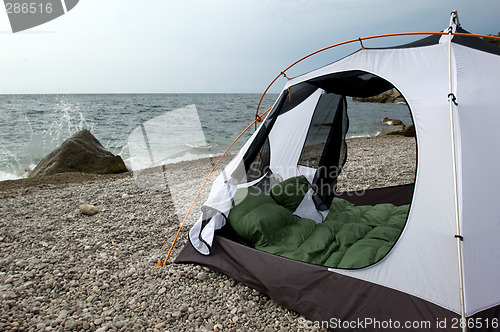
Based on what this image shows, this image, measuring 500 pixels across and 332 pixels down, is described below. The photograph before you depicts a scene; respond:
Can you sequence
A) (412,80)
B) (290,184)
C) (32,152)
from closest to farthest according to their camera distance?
(412,80) → (290,184) → (32,152)

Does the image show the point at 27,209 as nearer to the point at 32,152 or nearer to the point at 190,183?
the point at 190,183

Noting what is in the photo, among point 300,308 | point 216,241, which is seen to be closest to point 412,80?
point 300,308

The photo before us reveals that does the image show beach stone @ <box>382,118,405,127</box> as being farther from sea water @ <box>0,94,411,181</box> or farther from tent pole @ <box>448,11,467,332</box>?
tent pole @ <box>448,11,467,332</box>

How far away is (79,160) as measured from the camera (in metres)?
8.96

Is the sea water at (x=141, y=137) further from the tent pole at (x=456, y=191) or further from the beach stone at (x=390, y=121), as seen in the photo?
the tent pole at (x=456, y=191)

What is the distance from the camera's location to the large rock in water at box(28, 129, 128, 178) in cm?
862

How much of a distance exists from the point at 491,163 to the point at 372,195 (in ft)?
8.95

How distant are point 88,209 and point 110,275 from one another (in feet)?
7.09

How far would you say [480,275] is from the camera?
2172 millimetres

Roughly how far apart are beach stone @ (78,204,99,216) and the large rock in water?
411 centimetres

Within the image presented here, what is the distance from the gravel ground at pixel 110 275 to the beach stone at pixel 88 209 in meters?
0.09

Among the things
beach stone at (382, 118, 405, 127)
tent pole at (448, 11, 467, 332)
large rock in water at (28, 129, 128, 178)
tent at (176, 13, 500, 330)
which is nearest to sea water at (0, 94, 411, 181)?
beach stone at (382, 118, 405, 127)

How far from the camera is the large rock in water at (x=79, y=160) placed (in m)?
8.62

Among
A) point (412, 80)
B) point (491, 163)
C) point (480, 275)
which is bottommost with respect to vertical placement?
point (480, 275)
